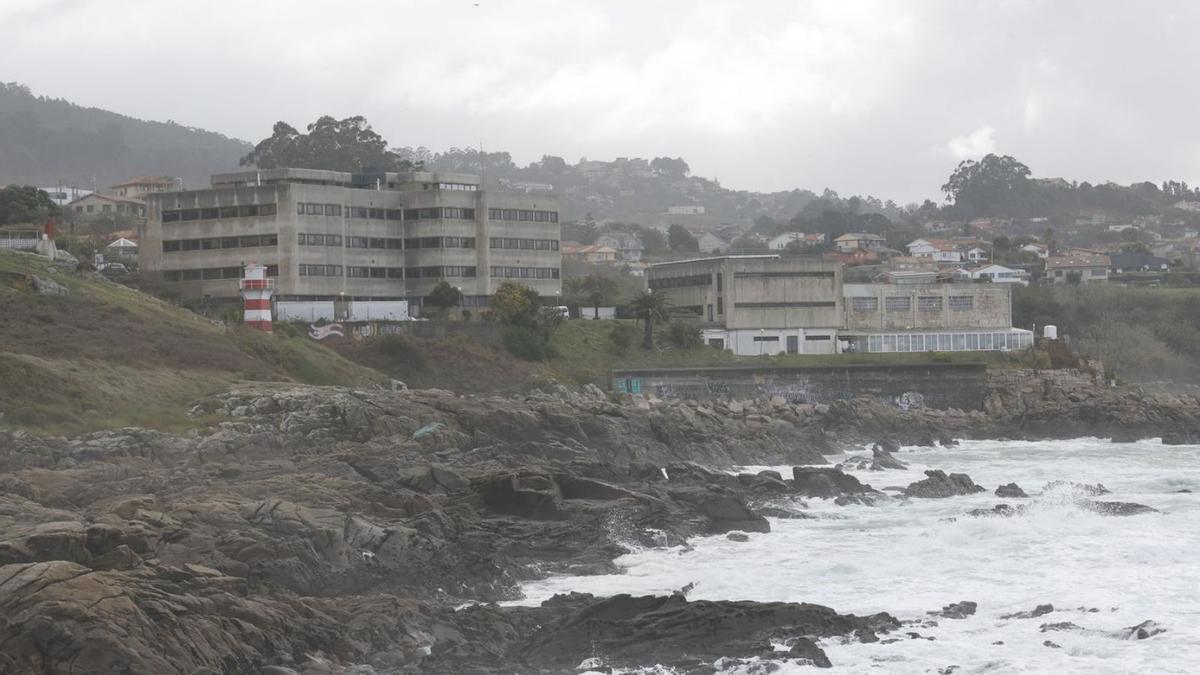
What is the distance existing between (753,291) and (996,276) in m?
33.3

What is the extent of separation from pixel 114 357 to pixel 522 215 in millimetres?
33571

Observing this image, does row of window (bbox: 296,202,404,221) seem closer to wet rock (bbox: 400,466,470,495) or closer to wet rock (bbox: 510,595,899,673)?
wet rock (bbox: 400,466,470,495)

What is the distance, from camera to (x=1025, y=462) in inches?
1949

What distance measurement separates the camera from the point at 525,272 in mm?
74812

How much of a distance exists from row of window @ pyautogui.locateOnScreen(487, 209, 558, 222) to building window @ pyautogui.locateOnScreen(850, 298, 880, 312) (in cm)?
1707

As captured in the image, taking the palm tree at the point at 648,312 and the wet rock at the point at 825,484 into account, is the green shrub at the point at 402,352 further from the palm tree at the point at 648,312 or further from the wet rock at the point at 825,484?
the wet rock at the point at 825,484

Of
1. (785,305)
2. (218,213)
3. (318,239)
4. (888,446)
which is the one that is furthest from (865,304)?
(218,213)

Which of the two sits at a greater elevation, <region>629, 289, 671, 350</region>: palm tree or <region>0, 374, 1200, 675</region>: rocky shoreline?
<region>629, 289, 671, 350</region>: palm tree

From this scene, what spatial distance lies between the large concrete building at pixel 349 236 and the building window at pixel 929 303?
20.7 meters

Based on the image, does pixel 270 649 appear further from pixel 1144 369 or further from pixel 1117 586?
pixel 1144 369

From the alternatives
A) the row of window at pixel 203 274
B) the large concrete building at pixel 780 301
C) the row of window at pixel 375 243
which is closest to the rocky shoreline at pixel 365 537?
the row of window at pixel 375 243

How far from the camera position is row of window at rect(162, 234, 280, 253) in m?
69.1

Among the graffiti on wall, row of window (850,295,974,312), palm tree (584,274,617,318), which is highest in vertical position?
palm tree (584,274,617,318)

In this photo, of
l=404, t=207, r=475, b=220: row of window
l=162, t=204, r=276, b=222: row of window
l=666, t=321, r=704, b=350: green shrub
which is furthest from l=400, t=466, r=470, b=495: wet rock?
l=404, t=207, r=475, b=220: row of window
